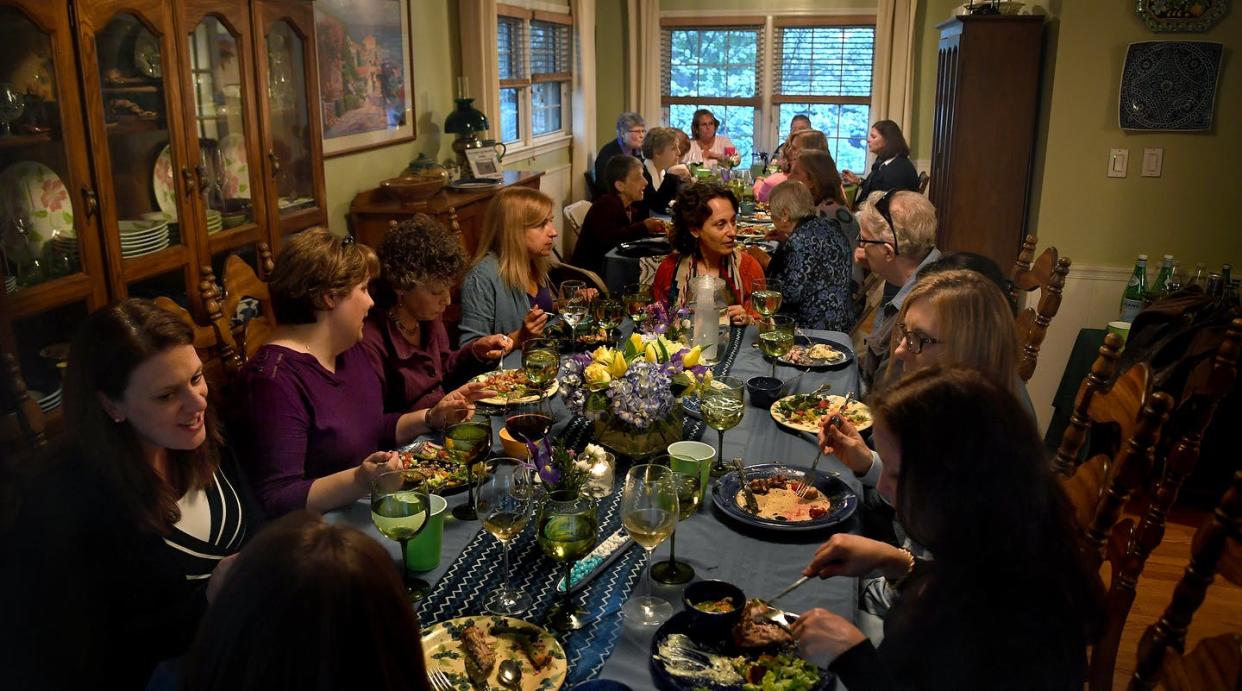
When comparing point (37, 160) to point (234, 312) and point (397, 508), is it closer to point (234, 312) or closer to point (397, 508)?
point (234, 312)

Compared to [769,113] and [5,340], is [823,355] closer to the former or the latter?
[5,340]

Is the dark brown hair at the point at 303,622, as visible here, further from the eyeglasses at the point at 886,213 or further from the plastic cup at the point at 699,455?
the eyeglasses at the point at 886,213

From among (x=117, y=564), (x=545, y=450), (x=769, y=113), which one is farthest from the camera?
(x=769, y=113)

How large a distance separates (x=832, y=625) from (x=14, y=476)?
1.74 meters

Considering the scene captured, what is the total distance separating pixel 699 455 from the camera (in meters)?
1.85

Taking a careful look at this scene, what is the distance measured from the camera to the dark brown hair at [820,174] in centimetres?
478

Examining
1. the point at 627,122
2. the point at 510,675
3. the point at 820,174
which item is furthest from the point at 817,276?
the point at 627,122

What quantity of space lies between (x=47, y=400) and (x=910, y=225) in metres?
2.45

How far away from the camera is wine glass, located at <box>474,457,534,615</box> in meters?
1.45

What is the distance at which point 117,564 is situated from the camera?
1452 millimetres

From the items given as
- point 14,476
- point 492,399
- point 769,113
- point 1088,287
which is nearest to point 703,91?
point 769,113

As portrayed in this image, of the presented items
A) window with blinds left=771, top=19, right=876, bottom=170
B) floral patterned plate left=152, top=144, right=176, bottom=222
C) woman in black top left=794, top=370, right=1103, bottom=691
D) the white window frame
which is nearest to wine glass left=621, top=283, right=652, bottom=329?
floral patterned plate left=152, top=144, right=176, bottom=222

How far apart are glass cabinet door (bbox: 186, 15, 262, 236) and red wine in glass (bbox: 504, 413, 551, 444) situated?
1.40 meters

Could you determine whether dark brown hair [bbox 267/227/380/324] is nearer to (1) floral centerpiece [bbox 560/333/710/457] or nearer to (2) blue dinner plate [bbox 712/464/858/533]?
(1) floral centerpiece [bbox 560/333/710/457]
